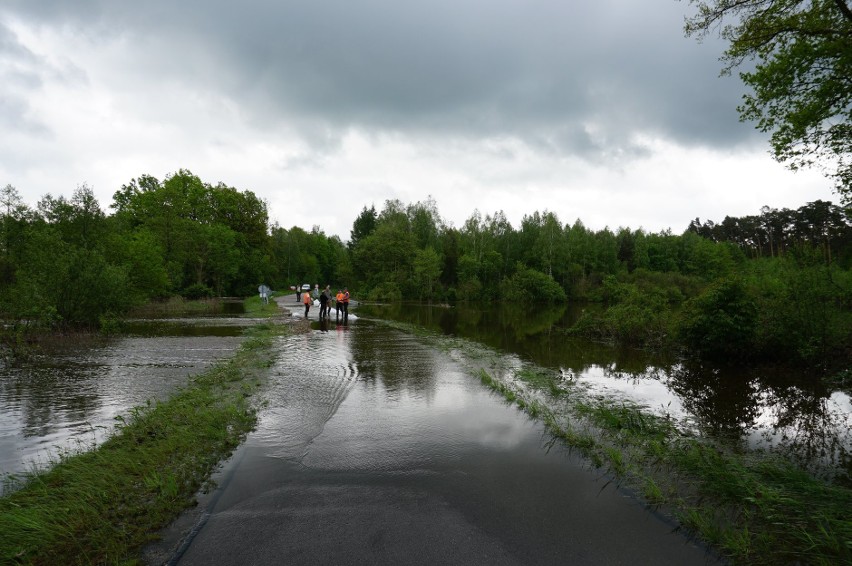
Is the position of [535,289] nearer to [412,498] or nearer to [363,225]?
[363,225]

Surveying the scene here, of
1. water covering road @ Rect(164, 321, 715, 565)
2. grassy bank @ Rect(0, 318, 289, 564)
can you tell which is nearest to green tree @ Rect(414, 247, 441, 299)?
water covering road @ Rect(164, 321, 715, 565)

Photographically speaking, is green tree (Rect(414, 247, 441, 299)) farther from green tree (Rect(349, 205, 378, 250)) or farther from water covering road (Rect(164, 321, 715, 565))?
water covering road (Rect(164, 321, 715, 565))

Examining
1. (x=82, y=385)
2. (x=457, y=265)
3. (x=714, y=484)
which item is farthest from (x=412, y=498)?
(x=457, y=265)

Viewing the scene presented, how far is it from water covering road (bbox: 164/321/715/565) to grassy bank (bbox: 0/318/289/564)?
37cm

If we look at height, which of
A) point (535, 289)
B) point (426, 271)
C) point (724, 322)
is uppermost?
point (426, 271)

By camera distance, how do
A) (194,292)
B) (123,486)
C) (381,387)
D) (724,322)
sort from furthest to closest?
1. (194,292)
2. (724,322)
3. (381,387)
4. (123,486)

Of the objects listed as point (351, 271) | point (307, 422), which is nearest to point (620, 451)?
point (307, 422)

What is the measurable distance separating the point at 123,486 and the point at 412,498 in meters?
3.35

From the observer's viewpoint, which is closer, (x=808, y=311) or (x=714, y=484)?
(x=714, y=484)

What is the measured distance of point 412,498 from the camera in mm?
5090

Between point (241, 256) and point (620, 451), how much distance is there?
55767mm

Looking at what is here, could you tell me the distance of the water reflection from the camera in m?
7.35

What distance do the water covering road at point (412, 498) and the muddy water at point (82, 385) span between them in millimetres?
2703

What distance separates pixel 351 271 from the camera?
76.1 m
